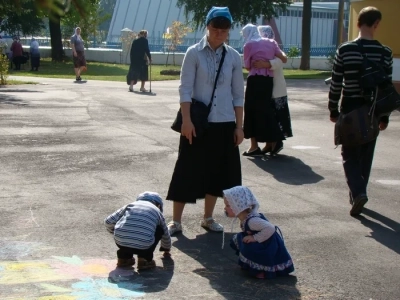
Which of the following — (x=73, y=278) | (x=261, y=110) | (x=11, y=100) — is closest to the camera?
(x=73, y=278)

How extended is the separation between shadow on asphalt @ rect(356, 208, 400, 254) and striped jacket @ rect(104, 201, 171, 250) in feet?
6.51

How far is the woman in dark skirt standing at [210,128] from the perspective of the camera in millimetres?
6504

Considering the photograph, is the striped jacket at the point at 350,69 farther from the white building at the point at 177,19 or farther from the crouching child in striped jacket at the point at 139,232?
the white building at the point at 177,19

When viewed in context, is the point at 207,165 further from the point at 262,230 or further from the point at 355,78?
the point at 355,78

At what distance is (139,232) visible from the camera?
5.60 metres

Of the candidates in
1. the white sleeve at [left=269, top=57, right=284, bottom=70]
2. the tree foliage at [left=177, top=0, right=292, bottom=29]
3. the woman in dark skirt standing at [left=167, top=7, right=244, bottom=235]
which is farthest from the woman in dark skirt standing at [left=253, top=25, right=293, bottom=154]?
the tree foliage at [left=177, top=0, right=292, bottom=29]

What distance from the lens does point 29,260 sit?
19.0ft

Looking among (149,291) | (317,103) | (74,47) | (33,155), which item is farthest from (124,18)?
(149,291)

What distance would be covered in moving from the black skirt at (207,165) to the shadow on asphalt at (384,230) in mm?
1303

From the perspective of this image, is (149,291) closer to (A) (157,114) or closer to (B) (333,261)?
(B) (333,261)

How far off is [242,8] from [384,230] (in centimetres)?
3894

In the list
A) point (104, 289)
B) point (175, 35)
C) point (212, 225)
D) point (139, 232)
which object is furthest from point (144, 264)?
point (175, 35)

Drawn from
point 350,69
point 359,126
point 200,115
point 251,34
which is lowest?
point 359,126

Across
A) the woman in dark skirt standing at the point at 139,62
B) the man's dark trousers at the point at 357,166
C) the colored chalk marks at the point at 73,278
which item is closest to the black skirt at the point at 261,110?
the man's dark trousers at the point at 357,166
